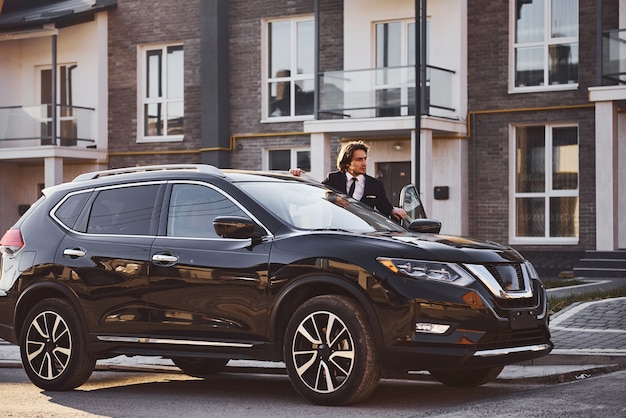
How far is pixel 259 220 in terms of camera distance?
893cm

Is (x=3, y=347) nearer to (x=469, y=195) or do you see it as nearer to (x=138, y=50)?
(x=469, y=195)

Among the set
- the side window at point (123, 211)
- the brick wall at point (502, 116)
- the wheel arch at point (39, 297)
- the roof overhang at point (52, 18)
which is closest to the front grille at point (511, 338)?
the side window at point (123, 211)


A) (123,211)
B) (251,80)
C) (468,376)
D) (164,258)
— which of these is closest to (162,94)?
(251,80)

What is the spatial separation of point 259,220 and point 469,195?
1885 centimetres

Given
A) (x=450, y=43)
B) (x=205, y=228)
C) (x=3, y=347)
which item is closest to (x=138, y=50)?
(x=450, y=43)

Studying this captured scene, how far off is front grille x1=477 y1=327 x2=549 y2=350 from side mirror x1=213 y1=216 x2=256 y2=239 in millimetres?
1864

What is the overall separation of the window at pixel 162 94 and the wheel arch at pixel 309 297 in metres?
23.5

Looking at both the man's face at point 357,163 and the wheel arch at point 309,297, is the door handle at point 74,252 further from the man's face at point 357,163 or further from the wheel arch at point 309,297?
the man's face at point 357,163

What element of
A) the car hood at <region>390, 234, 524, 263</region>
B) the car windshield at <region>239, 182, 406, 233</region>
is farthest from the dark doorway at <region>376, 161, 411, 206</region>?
the car hood at <region>390, 234, 524, 263</region>

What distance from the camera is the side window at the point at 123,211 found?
9.59 m

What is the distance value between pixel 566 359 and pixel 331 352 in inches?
124

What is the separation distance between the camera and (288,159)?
1193 inches

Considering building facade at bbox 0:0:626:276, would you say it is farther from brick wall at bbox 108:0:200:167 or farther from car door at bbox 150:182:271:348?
car door at bbox 150:182:271:348

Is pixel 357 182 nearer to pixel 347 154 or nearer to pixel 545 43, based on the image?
pixel 347 154
